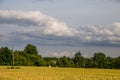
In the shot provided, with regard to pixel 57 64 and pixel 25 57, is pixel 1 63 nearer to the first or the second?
pixel 25 57

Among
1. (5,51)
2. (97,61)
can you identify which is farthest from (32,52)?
(97,61)

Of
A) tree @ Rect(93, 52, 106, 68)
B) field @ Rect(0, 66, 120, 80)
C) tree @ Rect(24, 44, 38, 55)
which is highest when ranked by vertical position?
tree @ Rect(24, 44, 38, 55)

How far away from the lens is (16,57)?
12538cm

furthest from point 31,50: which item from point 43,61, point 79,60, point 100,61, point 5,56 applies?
point 100,61

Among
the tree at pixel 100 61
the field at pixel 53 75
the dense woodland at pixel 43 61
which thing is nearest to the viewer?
the field at pixel 53 75

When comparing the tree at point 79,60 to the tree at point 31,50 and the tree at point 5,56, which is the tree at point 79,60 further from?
the tree at point 5,56

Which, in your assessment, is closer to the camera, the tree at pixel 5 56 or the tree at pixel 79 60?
the tree at pixel 5 56

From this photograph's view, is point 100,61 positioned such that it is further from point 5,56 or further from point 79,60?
point 5,56

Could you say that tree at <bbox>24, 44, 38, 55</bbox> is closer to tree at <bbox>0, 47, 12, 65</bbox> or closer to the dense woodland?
the dense woodland

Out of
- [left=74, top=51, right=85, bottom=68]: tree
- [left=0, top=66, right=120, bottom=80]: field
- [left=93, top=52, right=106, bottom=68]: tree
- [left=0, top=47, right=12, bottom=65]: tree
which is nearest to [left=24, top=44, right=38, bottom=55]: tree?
[left=0, top=47, right=12, bottom=65]: tree

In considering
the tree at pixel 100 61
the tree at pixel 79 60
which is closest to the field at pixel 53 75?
the tree at pixel 100 61

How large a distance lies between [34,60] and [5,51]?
12608 millimetres

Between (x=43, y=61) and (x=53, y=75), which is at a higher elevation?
(x=43, y=61)

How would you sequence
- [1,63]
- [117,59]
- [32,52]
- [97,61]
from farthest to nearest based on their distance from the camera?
[32,52]
[97,61]
[1,63]
[117,59]
